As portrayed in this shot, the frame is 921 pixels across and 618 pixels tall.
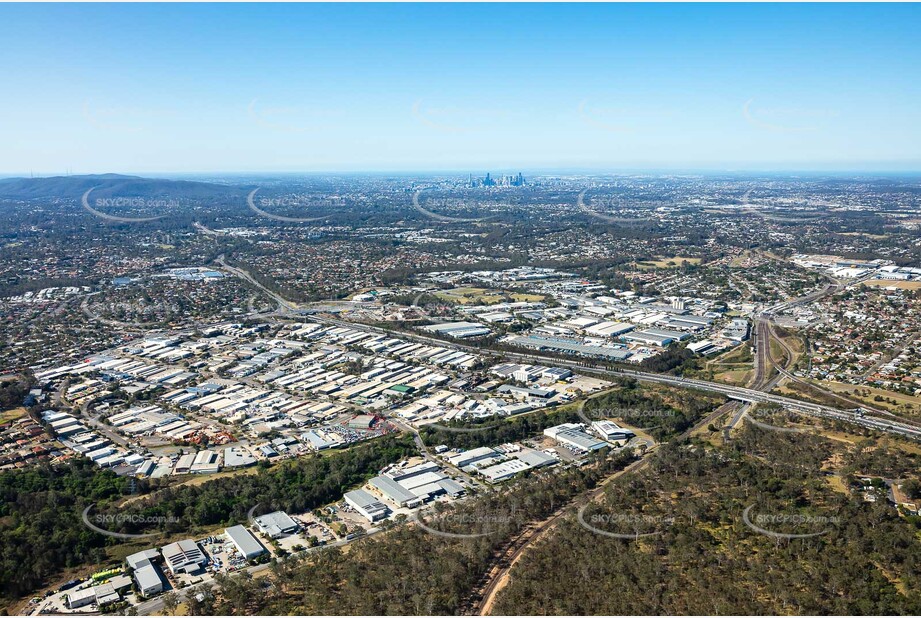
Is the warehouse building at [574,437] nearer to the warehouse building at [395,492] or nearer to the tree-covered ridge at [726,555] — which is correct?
the tree-covered ridge at [726,555]

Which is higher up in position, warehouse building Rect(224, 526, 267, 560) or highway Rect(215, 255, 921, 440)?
highway Rect(215, 255, 921, 440)

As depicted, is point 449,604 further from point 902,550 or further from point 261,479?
point 902,550

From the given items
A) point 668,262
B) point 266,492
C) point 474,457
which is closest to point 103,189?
point 668,262

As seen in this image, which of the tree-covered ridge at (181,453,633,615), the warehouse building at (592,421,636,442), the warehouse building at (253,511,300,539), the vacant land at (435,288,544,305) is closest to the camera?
the tree-covered ridge at (181,453,633,615)

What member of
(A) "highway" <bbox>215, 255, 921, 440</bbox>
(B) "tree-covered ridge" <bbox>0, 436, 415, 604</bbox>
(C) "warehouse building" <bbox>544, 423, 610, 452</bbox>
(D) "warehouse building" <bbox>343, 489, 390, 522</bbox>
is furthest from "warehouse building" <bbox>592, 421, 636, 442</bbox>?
(D) "warehouse building" <bbox>343, 489, 390, 522</bbox>

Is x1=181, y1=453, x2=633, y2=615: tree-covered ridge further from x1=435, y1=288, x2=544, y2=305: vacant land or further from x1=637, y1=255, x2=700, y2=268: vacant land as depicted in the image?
x1=637, y1=255, x2=700, y2=268: vacant land

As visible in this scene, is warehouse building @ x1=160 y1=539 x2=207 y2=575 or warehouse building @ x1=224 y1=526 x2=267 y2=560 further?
warehouse building @ x1=224 y1=526 x2=267 y2=560

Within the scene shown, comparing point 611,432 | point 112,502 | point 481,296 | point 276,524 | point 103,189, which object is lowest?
point 112,502

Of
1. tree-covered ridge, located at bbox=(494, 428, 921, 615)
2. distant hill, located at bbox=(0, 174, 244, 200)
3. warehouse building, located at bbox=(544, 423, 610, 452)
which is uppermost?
distant hill, located at bbox=(0, 174, 244, 200)

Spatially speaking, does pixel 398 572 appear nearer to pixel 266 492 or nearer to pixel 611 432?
pixel 266 492
